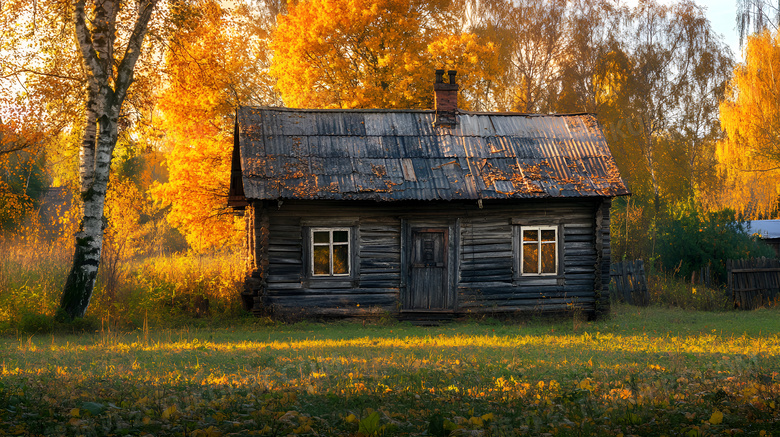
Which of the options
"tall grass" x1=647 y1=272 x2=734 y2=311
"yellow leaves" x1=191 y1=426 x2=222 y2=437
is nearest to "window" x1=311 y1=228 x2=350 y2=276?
"tall grass" x1=647 y1=272 x2=734 y2=311

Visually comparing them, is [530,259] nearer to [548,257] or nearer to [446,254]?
[548,257]

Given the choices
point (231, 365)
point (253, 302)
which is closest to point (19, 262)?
point (253, 302)

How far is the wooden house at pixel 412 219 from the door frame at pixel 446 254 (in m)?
0.03

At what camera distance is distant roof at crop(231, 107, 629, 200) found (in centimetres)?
1545

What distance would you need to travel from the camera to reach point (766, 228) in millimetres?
25516

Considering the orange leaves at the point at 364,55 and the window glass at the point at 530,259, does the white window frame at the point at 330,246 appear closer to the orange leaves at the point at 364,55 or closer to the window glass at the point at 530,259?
the window glass at the point at 530,259

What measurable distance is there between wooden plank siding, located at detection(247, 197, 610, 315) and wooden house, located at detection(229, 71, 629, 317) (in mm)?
26

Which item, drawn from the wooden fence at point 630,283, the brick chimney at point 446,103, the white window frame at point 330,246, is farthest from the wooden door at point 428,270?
the wooden fence at point 630,283

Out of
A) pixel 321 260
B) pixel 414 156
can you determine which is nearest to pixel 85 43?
pixel 321 260

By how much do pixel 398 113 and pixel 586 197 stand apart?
18.7ft

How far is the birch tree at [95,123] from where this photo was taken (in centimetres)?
1388

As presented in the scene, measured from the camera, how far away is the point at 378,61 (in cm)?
2381

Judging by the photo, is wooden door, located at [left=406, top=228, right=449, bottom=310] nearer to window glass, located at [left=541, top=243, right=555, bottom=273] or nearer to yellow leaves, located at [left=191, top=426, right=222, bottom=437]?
window glass, located at [left=541, top=243, right=555, bottom=273]

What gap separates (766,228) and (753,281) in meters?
7.87
